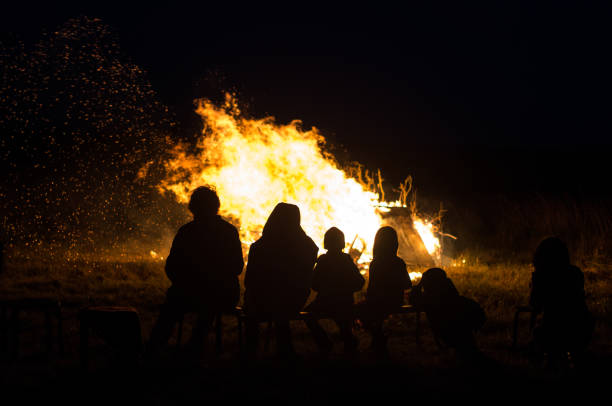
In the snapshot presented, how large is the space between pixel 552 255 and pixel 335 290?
228 cm

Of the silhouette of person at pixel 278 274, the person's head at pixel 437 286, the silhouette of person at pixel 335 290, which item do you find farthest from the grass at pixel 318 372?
the person's head at pixel 437 286

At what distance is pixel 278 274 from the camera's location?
577 centimetres

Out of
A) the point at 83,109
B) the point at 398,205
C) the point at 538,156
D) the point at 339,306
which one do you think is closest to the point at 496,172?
the point at 538,156

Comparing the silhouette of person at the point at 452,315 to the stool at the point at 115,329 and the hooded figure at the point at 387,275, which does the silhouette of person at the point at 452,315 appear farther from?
the stool at the point at 115,329

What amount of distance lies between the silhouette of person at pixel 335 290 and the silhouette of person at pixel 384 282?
20 centimetres

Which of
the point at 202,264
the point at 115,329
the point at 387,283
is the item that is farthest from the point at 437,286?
Result: the point at 115,329

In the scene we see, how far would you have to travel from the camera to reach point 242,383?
491 centimetres

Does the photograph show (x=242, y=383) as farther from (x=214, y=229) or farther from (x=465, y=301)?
(x=465, y=301)

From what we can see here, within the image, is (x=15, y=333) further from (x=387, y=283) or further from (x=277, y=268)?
(x=387, y=283)

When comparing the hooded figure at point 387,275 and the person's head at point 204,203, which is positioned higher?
the person's head at point 204,203

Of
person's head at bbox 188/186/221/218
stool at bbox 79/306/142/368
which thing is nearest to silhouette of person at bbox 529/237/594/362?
person's head at bbox 188/186/221/218

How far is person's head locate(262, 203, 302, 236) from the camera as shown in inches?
228

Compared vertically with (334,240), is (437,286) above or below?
below

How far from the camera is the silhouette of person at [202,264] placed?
561 centimetres
